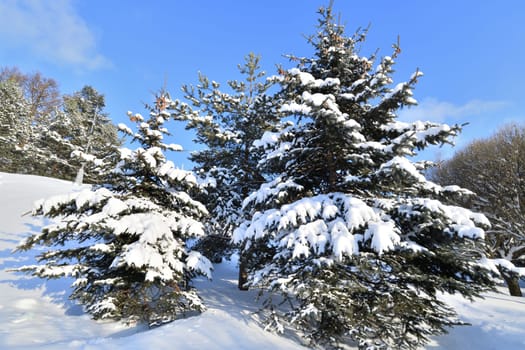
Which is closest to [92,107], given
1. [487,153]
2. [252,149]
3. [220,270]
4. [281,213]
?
[220,270]

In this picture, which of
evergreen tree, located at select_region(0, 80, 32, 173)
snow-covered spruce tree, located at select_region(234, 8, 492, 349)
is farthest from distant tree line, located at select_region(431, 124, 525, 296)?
evergreen tree, located at select_region(0, 80, 32, 173)

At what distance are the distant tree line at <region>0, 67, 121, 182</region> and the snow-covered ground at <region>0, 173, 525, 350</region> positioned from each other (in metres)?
15.1

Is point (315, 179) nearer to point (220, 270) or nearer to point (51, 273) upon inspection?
point (51, 273)

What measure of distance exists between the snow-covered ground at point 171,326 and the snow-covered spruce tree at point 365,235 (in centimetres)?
101

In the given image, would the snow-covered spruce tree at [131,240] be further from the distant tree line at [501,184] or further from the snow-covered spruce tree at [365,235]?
the distant tree line at [501,184]

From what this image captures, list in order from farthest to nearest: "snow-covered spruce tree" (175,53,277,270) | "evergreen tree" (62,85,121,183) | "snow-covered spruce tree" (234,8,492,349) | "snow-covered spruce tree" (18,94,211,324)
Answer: "evergreen tree" (62,85,121,183) → "snow-covered spruce tree" (175,53,277,270) → "snow-covered spruce tree" (18,94,211,324) → "snow-covered spruce tree" (234,8,492,349)

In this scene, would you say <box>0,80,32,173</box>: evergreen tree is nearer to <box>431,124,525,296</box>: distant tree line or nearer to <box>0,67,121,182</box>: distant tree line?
<box>0,67,121,182</box>: distant tree line

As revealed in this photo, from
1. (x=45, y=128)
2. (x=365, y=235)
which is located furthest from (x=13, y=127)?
(x=365, y=235)

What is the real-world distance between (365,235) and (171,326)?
12.6ft

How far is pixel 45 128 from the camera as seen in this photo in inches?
878

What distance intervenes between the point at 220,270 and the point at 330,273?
34.7ft

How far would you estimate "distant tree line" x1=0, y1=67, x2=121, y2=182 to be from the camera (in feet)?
75.0

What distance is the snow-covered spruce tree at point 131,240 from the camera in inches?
214

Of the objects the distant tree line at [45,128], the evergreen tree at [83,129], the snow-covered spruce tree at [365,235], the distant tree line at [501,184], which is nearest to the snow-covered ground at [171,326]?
the snow-covered spruce tree at [365,235]
